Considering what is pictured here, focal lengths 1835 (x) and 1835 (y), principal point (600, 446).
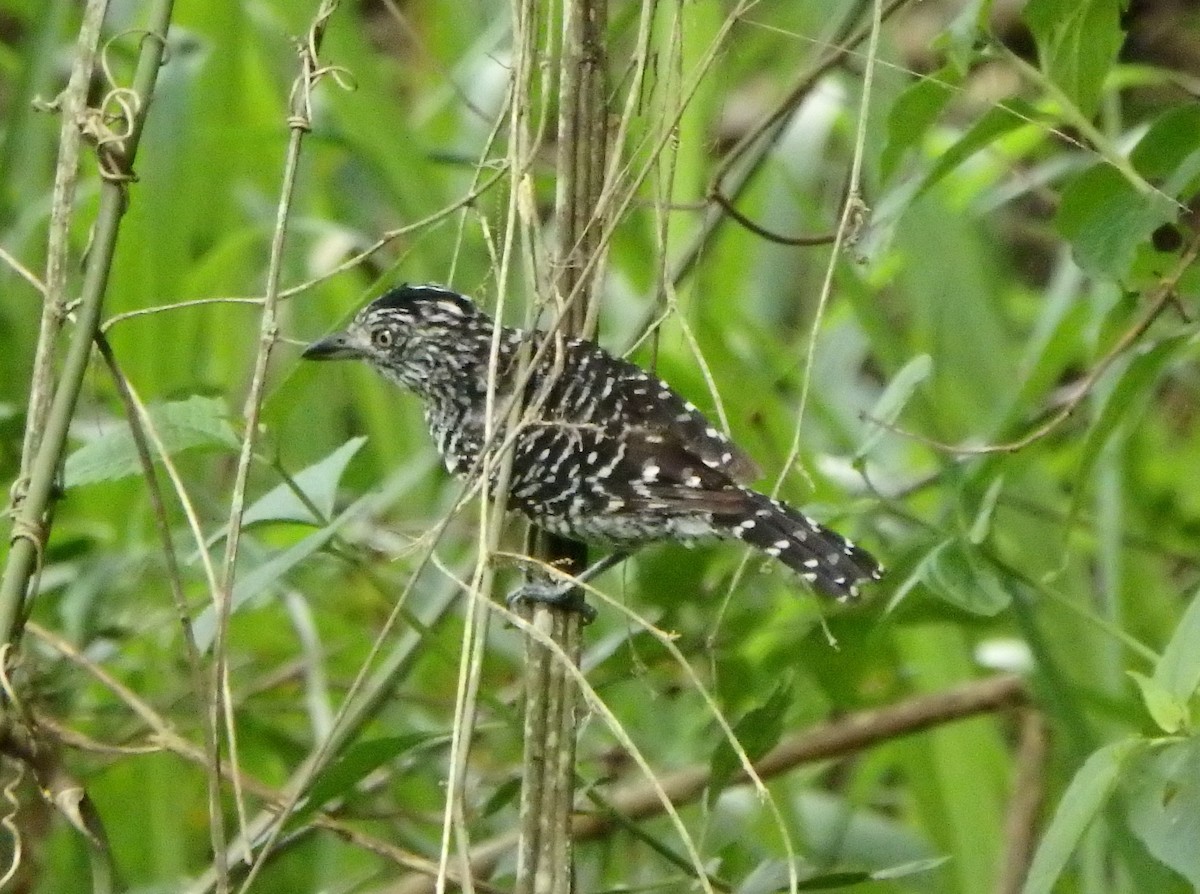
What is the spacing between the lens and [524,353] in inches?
73.0

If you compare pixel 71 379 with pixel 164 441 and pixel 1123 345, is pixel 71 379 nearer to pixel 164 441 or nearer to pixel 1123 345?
pixel 164 441

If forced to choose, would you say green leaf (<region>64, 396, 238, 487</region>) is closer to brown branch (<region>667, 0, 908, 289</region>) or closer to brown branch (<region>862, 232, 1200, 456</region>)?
brown branch (<region>667, 0, 908, 289</region>)

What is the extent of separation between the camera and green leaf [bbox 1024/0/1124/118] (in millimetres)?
2057

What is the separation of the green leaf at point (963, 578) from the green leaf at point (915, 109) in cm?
47

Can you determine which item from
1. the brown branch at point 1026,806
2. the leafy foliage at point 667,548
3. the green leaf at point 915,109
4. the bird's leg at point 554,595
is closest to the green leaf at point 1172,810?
the leafy foliage at point 667,548

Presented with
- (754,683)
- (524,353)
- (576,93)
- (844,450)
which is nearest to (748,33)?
(844,450)

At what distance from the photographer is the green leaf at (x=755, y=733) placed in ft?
6.77

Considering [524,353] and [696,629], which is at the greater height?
[524,353]

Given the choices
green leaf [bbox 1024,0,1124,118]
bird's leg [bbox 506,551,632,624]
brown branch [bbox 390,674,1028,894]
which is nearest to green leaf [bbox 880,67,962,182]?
green leaf [bbox 1024,0,1124,118]

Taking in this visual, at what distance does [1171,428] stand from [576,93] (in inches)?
174

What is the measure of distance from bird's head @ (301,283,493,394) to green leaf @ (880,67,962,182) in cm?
93

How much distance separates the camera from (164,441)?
85.8 inches

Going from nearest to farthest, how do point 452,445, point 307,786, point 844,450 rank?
1. point 307,786
2. point 452,445
3. point 844,450

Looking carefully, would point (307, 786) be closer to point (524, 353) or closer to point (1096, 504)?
point (524, 353)
